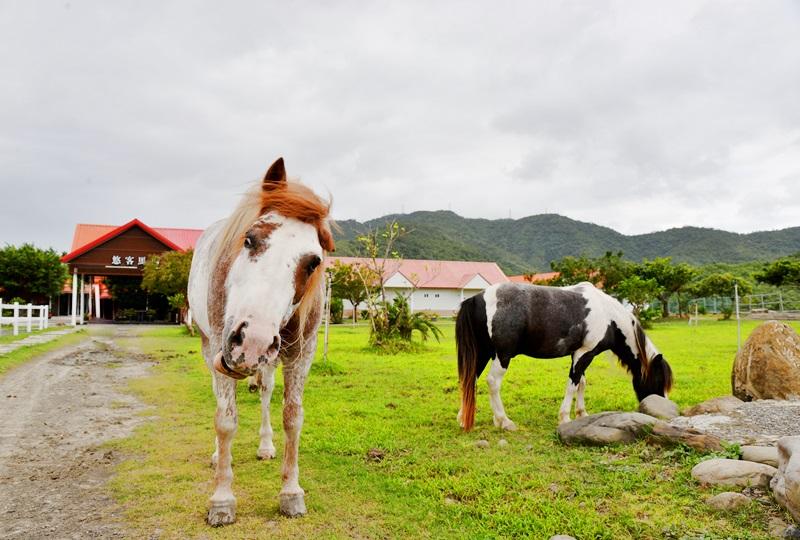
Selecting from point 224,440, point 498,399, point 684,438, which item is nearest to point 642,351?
point 684,438

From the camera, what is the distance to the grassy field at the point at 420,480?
3.67 metres

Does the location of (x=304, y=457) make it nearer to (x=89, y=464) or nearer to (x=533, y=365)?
(x=89, y=464)

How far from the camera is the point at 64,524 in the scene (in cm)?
362

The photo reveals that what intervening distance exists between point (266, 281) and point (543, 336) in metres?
4.76

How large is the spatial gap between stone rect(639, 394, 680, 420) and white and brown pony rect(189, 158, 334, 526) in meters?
4.76

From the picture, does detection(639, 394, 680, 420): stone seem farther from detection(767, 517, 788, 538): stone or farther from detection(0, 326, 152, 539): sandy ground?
detection(0, 326, 152, 539): sandy ground

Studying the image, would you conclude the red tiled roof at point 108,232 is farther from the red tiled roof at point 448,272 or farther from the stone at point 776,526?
the stone at point 776,526

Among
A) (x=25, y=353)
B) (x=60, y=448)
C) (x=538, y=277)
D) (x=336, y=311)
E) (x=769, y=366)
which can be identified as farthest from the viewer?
(x=538, y=277)

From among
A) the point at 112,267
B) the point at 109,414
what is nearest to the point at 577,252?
the point at 112,267

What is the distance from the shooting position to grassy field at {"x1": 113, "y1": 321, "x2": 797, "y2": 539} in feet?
12.0

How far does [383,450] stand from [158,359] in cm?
1128

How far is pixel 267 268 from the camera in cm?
316

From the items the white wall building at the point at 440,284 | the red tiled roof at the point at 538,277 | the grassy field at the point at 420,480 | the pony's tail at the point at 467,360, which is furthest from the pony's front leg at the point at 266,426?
the white wall building at the point at 440,284

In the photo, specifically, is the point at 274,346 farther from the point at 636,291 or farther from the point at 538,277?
the point at 538,277
